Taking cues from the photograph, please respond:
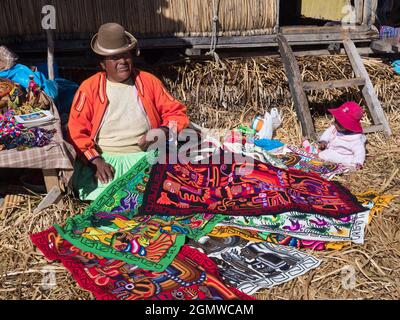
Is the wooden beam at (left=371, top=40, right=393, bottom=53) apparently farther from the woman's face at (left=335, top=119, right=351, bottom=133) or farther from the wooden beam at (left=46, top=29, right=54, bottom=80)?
the wooden beam at (left=46, top=29, right=54, bottom=80)

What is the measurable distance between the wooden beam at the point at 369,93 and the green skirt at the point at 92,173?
8.90ft

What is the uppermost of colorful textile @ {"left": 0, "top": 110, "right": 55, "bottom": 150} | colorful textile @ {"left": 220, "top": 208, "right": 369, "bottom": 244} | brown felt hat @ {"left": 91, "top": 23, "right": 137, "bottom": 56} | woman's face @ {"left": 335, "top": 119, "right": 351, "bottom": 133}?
brown felt hat @ {"left": 91, "top": 23, "right": 137, "bottom": 56}

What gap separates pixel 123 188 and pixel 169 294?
3.95 feet

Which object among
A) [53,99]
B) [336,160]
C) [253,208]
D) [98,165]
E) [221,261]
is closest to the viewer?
[221,261]

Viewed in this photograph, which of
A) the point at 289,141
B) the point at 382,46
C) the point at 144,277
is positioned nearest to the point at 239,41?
the point at 289,141

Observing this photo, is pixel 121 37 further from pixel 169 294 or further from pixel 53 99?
pixel 169 294

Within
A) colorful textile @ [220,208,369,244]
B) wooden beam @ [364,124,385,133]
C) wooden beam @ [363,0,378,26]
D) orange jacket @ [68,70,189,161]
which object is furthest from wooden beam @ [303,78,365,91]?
colorful textile @ [220,208,369,244]

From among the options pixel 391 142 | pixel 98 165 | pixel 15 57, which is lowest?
pixel 391 142

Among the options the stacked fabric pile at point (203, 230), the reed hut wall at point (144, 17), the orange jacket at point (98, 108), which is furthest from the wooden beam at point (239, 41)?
the stacked fabric pile at point (203, 230)

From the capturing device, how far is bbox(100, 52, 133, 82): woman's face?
4250mm

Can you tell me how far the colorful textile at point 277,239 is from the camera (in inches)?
144

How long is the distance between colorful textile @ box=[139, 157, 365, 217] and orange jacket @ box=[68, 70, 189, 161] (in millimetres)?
499

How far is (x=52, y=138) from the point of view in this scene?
12.9 ft

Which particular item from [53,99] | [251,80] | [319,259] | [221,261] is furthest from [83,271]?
[251,80]
